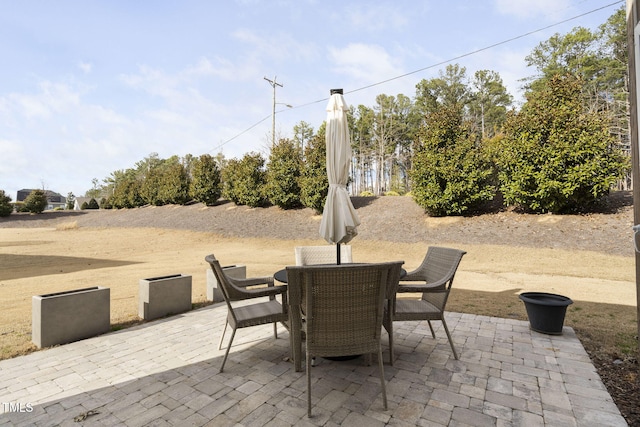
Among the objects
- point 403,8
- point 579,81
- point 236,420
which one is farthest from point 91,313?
point 579,81

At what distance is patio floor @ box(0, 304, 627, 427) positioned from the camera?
196cm

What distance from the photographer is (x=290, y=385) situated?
236 cm

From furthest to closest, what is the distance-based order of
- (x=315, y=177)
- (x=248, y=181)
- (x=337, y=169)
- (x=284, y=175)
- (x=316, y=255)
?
(x=248, y=181)
(x=284, y=175)
(x=315, y=177)
(x=316, y=255)
(x=337, y=169)

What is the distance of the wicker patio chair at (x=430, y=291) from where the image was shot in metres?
2.63

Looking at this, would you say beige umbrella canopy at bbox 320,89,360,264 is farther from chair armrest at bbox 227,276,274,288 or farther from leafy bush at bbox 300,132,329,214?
leafy bush at bbox 300,132,329,214

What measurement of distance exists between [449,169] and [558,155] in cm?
359

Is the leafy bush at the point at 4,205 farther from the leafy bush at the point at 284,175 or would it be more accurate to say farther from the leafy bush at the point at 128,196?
the leafy bush at the point at 284,175

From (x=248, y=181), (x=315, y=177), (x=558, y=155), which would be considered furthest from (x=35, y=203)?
(x=558, y=155)

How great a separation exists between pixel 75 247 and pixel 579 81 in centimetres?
2113

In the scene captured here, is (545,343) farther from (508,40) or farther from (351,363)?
(508,40)

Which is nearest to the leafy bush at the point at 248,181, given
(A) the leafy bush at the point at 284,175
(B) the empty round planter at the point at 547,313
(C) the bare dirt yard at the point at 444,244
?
(A) the leafy bush at the point at 284,175

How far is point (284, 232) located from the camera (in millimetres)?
15609

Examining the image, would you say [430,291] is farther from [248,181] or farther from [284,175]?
[248,181]

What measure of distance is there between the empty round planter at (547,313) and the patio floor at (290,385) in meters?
0.14
